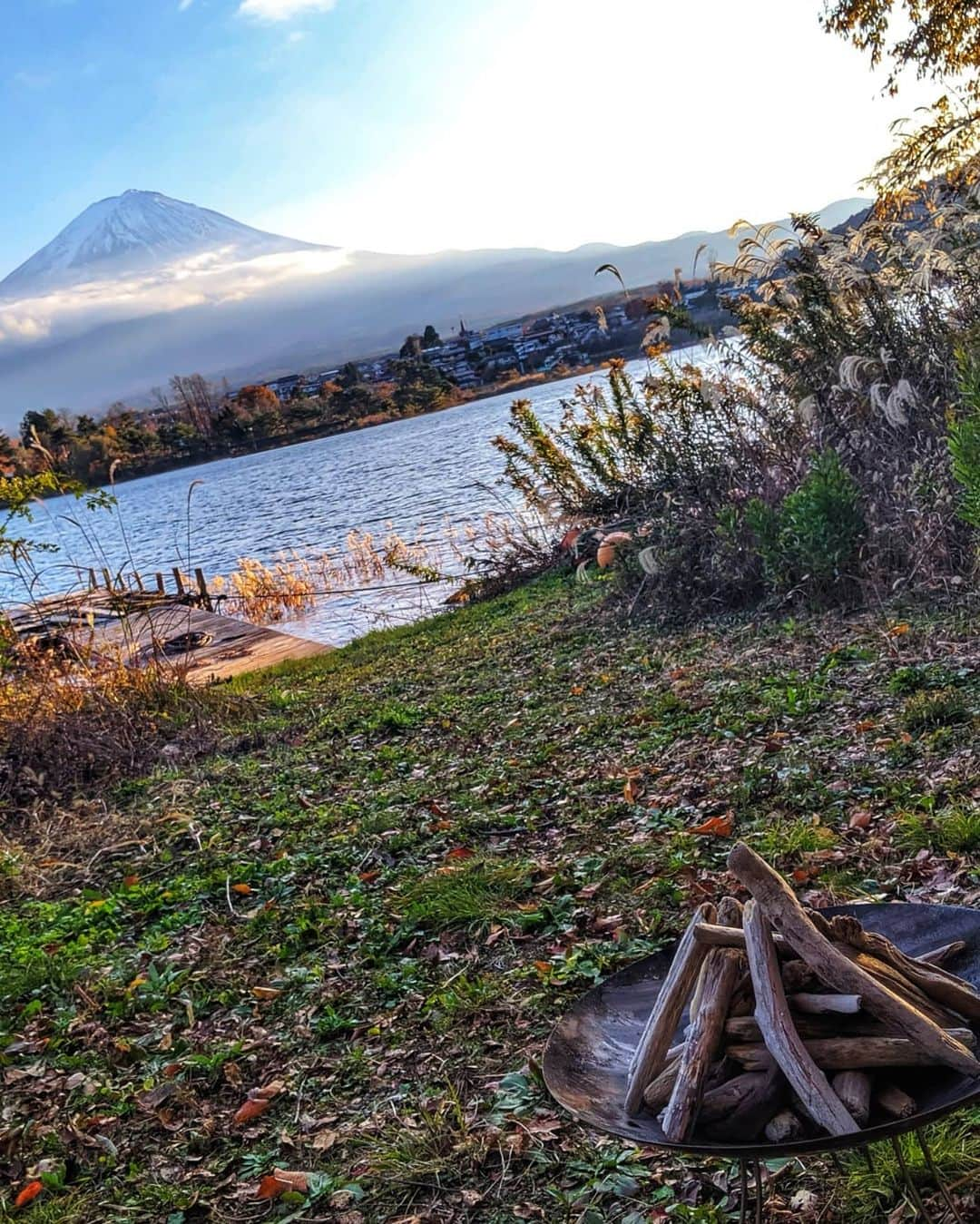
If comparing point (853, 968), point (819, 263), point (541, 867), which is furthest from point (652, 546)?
point (853, 968)

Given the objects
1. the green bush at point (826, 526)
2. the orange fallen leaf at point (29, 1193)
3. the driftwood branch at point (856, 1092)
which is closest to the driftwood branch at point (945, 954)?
the driftwood branch at point (856, 1092)

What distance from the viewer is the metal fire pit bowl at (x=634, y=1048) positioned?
1676 millimetres

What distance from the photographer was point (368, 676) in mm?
10586

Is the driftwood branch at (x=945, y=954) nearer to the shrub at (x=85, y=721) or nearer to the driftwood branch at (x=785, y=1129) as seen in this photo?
the driftwood branch at (x=785, y=1129)

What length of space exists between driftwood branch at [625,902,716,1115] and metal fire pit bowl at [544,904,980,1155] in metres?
0.05

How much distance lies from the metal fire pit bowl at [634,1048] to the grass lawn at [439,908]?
0.74 meters

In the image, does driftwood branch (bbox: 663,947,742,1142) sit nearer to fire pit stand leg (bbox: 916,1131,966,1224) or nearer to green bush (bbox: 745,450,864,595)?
fire pit stand leg (bbox: 916,1131,966,1224)

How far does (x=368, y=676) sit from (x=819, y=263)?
19.0 ft

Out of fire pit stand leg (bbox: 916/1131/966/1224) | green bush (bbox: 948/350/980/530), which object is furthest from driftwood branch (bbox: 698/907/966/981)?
green bush (bbox: 948/350/980/530)

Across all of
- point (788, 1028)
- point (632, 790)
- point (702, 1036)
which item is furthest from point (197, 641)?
point (788, 1028)

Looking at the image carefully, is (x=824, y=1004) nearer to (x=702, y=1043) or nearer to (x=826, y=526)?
(x=702, y=1043)

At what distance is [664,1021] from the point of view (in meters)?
1.95

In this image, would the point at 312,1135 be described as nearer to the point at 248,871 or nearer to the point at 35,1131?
the point at 35,1131

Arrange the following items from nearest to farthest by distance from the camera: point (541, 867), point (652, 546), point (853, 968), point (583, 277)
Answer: point (853, 968), point (541, 867), point (652, 546), point (583, 277)
